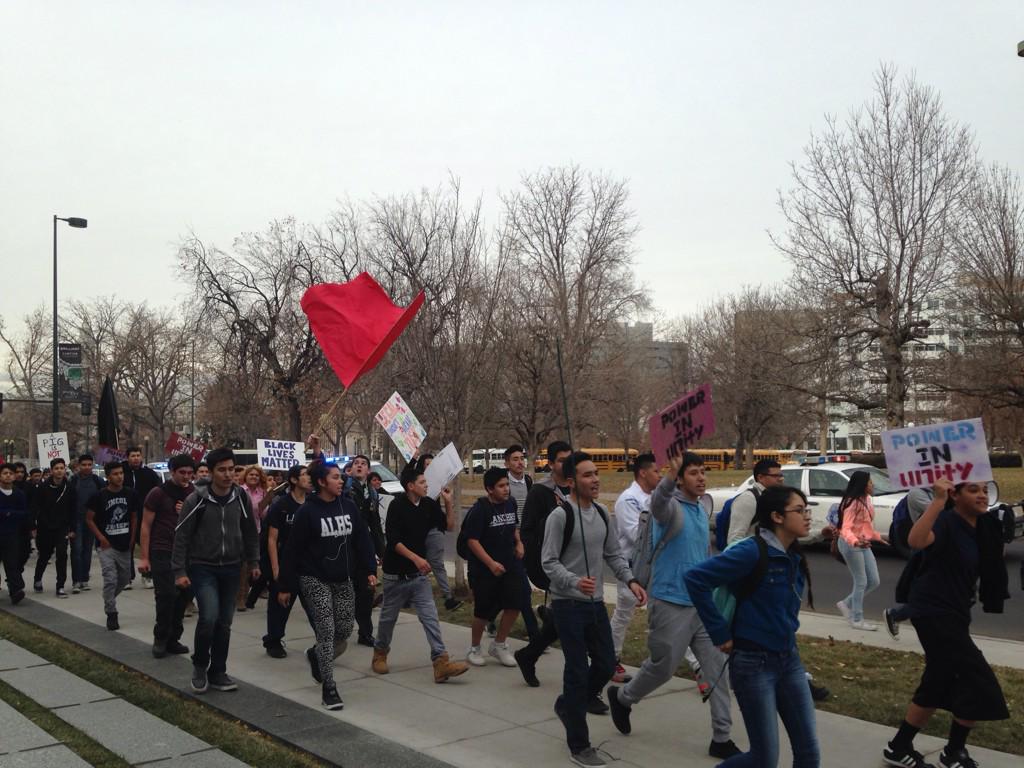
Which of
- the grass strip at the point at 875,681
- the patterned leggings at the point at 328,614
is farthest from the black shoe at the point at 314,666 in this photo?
the grass strip at the point at 875,681

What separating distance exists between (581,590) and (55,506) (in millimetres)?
10733

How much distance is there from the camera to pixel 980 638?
9820 millimetres

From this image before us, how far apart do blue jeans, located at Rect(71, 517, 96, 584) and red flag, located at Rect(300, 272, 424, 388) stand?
4407 millimetres

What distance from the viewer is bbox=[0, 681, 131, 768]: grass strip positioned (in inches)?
234

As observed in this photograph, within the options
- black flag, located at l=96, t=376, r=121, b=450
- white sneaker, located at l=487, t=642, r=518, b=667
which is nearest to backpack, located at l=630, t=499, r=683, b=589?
white sneaker, located at l=487, t=642, r=518, b=667

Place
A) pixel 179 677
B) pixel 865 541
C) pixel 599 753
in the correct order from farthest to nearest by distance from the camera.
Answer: pixel 865 541 < pixel 179 677 < pixel 599 753

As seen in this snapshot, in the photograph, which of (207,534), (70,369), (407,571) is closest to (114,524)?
(207,534)

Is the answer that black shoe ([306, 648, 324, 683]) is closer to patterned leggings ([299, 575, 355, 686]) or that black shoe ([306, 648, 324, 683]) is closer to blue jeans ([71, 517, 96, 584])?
patterned leggings ([299, 575, 355, 686])

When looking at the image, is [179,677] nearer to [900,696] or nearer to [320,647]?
[320,647]

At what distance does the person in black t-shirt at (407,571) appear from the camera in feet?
26.2

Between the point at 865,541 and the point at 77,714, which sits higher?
the point at 865,541

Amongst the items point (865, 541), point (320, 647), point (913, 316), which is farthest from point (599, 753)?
point (913, 316)

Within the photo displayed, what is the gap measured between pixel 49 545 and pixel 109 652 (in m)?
5.68

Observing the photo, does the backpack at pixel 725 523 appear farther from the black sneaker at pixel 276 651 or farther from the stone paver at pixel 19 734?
the stone paver at pixel 19 734
